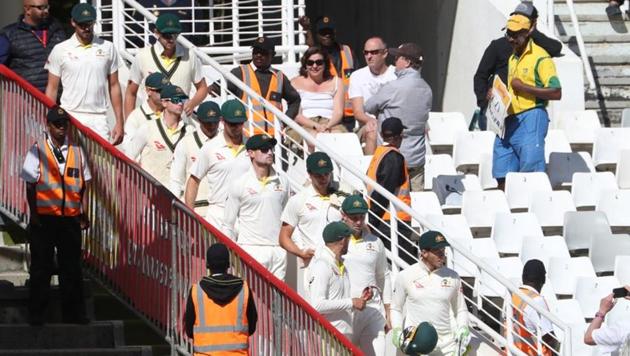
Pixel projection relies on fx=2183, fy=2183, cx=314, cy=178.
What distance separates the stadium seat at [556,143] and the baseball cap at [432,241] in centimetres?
499

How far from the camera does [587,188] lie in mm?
19641

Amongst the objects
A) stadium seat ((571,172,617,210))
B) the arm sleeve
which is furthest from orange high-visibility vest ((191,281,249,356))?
stadium seat ((571,172,617,210))

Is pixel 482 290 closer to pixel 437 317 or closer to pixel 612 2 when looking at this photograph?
pixel 437 317

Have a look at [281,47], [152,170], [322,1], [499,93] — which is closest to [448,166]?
[499,93]

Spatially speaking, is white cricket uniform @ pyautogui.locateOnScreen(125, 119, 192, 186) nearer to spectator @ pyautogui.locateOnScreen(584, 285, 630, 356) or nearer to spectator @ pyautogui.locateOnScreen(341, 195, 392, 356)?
spectator @ pyautogui.locateOnScreen(341, 195, 392, 356)

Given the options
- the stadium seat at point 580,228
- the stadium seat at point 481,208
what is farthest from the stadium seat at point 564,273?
the stadium seat at point 481,208

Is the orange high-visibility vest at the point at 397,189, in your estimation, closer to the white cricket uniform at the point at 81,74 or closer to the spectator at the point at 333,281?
the spectator at the point at 333,281

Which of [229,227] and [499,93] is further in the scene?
[499,93]

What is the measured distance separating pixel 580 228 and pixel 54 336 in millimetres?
5476

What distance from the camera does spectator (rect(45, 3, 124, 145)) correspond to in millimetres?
16891

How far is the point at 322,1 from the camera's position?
92.3 feet

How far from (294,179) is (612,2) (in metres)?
6.25

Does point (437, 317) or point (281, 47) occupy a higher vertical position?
point (281, 47)

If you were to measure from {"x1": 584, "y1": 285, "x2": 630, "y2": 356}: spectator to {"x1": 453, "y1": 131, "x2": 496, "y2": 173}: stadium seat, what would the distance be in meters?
3.98
